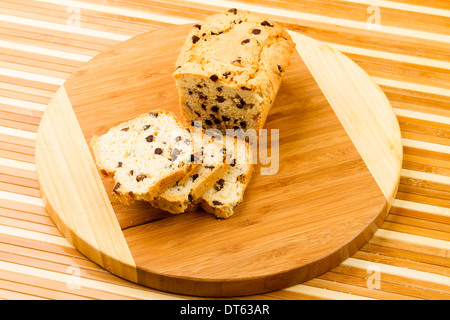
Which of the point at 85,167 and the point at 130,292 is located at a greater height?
the point at 85,167

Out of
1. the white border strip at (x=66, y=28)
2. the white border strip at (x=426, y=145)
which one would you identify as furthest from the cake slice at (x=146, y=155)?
the white border strip at (x=426, y=145)

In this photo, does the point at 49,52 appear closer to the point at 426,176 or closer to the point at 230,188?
the point at 230,188

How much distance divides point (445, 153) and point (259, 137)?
4.49ft

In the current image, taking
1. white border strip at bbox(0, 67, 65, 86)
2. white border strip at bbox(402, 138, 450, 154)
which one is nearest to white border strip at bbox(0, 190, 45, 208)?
white border strip at bbox(0, 67, 65, 86)

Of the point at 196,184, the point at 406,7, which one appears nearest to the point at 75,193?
the point at 196,184

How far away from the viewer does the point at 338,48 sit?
5.39 metres

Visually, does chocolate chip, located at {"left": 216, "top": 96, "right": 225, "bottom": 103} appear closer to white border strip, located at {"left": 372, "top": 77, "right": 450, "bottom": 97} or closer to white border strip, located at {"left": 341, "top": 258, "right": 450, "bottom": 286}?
white border strip, located at {"left": 341, "top": 258, "right": 450, "bottom": 286}

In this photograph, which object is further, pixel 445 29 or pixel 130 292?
pixel 445 29

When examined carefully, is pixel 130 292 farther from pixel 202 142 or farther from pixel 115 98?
pixel 115 98

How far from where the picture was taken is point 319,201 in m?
4.09

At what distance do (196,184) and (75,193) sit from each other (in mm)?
839

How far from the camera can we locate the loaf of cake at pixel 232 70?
4164 mm

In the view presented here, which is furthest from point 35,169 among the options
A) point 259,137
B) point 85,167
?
point 259,137

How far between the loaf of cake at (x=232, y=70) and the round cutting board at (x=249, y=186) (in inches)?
11.8
